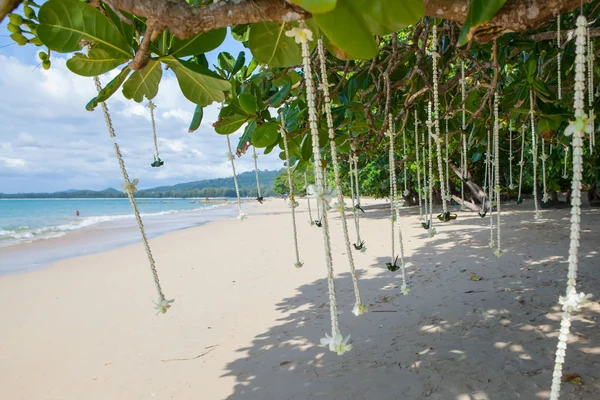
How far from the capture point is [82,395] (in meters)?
3.40

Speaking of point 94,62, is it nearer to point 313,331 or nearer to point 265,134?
point 265,134

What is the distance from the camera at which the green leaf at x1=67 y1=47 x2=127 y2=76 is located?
1.14 metres

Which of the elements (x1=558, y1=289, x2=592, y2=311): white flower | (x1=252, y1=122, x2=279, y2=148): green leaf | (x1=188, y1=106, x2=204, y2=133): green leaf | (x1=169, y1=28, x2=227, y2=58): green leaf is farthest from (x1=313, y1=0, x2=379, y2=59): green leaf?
(x1=188, y1=106, x2=204, y2=133): green leaf

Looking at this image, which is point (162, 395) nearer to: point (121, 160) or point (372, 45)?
point (121, 160)

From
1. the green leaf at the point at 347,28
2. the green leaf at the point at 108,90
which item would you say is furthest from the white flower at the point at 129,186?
the green leaf at the point at 347,28

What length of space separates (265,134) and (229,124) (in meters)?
0.23

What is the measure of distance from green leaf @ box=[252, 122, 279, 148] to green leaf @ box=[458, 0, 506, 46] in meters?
0.84

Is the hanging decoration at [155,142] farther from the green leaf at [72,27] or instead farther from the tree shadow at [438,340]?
the tree shadow at [438,340]

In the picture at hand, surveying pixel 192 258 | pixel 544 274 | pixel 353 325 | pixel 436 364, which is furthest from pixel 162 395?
pixel 192 258

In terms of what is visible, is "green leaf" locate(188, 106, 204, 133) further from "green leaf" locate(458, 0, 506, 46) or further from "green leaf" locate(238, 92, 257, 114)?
"green leaf" locate(458, 0, 506, 46)

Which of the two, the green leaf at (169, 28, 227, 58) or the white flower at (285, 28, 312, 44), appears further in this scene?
the green leaf at (169, 28, 227, 58)

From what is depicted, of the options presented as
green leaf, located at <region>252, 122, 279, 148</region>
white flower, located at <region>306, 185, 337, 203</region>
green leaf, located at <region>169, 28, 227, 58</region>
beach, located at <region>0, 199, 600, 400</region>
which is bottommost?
beach, located at <region>0, 199, 600, 400</region>

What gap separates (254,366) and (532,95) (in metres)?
2.88

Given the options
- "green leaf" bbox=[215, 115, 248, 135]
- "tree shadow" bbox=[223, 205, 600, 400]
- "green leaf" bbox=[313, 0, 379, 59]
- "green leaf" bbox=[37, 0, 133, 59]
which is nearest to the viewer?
"green leaf" bbox=[313, 0, 379, 59]
